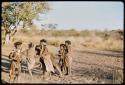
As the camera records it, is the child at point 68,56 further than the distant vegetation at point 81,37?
No

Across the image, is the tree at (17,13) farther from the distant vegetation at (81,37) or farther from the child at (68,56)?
the child at (68,56)

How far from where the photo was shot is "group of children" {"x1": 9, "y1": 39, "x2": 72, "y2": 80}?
41.1 ft

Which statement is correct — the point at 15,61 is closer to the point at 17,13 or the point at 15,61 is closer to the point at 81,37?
the point at 17,13

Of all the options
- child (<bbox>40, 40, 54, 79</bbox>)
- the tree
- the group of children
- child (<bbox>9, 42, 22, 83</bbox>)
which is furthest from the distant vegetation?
child (<bbox>9, 42, 22, 83</bbox>)

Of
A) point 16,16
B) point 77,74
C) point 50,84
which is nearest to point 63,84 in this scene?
point 50,84

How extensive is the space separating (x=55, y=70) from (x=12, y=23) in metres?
12.3

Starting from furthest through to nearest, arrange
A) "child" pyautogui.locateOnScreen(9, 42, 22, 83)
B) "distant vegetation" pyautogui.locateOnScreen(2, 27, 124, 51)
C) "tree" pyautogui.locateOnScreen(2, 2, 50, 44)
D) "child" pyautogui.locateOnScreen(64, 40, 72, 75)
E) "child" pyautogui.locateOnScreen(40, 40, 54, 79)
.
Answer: "distant vegetation" pyautogui.locateOnScreen(2, 27, 124, 51) < "tree" pyautogui.locateOnScreen(2, 2, 50, 44) < "child" pyautogui.locateOnScreen(64, 40, 72, 75) < "child" pyautogui.locateOnScreen(40, 40, 54, 79) < "child" pyautogui.locateOnScreen(9, 42, 22, 83)

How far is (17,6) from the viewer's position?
83.6 ft

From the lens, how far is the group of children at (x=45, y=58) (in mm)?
12531

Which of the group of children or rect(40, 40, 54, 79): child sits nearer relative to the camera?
the group of children

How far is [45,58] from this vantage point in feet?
44.5

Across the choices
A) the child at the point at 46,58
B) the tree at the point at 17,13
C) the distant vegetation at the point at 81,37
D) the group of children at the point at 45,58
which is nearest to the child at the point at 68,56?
the group of children at the point at 45,58

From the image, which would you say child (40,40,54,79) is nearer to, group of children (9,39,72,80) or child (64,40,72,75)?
group of children (9,39,72,80)

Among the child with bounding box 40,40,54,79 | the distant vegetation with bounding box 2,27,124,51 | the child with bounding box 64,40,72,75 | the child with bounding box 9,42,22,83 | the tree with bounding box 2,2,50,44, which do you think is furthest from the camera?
the distant vegetation with bounding box 2,27,124,51
